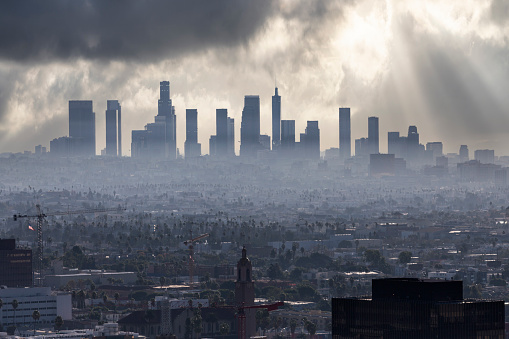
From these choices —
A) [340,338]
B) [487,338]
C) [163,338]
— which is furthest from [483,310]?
[163,338]

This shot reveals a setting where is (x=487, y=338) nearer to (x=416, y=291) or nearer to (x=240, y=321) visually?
(x=416, y=291)

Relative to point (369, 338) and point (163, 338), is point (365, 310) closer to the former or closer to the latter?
point (369, 338)

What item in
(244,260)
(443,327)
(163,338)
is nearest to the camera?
(443,327)

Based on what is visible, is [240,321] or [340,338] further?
[240,321]

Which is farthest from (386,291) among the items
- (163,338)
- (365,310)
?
(163,338)

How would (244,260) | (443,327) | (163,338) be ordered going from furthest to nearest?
1. (244,260)
2. (163,338)
3. (443,327)

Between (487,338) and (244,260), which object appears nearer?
(487,338)
